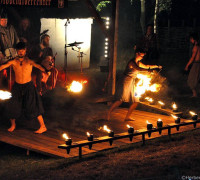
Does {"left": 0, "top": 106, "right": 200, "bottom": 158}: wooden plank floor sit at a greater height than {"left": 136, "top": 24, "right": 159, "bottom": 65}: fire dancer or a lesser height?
lesser

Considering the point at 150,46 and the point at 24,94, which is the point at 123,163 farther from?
the point at 150,46

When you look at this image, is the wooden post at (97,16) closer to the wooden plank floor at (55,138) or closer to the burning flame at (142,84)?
the burning flame at (142,84)

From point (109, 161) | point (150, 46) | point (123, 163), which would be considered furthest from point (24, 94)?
point (150, 46)

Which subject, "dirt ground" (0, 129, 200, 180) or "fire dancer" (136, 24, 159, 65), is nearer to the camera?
"dirt ground" (0, 129, 200, 180)

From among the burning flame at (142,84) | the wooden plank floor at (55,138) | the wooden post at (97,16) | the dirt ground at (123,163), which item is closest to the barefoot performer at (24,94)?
the wooden plank floor at (55,138)

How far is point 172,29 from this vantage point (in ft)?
96.1

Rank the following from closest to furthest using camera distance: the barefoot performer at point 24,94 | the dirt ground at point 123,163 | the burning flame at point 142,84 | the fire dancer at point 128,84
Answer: the dirt ground at point 123,163, the barefoot performer at point 24,94, the fire dancer at point 128,84, the burning flame at point 142,84

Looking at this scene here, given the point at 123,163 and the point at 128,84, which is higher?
the point at 128,84

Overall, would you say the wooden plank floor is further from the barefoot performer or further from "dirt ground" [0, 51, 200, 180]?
the barefoot performer

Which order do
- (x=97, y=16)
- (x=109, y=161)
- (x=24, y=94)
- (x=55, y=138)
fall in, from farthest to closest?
(x=97, y=16)
(x=24, y=94)
(x=55, y=138)
(x=109, y=161)

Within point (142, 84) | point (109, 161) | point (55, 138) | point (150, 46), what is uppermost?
point (150, 46)

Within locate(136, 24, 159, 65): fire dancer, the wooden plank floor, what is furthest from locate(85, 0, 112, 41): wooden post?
the wooden plank floor

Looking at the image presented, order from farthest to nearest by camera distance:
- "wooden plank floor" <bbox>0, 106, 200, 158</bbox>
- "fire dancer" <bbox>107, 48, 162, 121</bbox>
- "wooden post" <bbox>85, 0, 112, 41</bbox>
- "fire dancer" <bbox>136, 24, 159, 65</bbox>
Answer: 1. "fire dancer" <bbox>136, 24, 159, 65</bbox>
2. "wooden post" <bbox>85, 0, 112, 41</bbox>
3. "fire dancer" <bbox>107, 48, 162, 121</bbox>
4. "wooden plank floor" <bbox>0, 106, 200, 158</bbox>

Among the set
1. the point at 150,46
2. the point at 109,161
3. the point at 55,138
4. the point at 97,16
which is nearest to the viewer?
the point at 109,161
